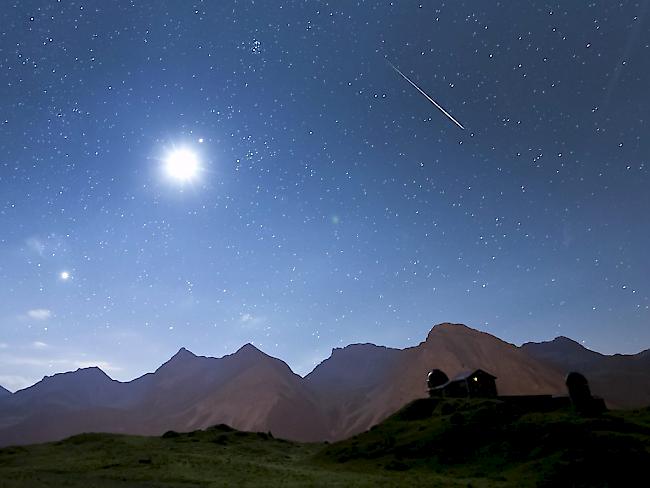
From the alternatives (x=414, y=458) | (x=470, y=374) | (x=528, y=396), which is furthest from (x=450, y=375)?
(x=414, y=458)

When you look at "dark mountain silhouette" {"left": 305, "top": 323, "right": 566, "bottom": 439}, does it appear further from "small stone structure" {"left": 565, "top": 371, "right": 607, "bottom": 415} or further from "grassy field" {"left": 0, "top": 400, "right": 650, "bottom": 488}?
"grassy field" {"left": 0, "top": 400, "right": 650, "bottom": 488}

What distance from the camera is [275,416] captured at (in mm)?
170875

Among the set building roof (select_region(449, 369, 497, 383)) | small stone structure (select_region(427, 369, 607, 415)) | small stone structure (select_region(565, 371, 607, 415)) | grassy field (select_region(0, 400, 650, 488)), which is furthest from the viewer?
building roof (select_region(449, 369, 497, 383))

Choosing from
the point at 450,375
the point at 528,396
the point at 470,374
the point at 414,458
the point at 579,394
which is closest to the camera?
the point at 414,458

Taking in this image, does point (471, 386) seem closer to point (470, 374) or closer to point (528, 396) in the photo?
point (470, 374)

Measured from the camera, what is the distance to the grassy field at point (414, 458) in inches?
963

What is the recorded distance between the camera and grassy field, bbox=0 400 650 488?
24469 mm

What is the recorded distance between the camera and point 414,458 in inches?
1332

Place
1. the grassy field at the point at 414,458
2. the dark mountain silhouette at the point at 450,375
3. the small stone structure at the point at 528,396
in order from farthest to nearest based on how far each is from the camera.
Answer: the dark mountain silhouette at the point at 450,375 < the small stone structure at the point at 528,396 < the grassy field at the point at 414,458

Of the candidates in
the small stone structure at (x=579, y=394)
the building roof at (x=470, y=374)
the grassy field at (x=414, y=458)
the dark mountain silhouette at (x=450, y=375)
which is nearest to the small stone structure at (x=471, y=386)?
the building roof at (x=470, y=374)

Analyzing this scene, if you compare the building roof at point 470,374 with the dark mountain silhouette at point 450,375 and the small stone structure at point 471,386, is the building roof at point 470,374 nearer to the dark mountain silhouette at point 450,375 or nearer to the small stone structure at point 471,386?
the small stone structure at point 471,386

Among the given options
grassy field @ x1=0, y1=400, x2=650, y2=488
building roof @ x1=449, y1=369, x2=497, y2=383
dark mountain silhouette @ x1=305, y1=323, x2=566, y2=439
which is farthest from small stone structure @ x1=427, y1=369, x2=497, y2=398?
dark mountain silhouette @ x1=305, y1=323, x2=566, y2=439

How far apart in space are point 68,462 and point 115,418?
618 ft

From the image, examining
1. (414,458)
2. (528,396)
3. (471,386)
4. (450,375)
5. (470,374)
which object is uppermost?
(450,375)
